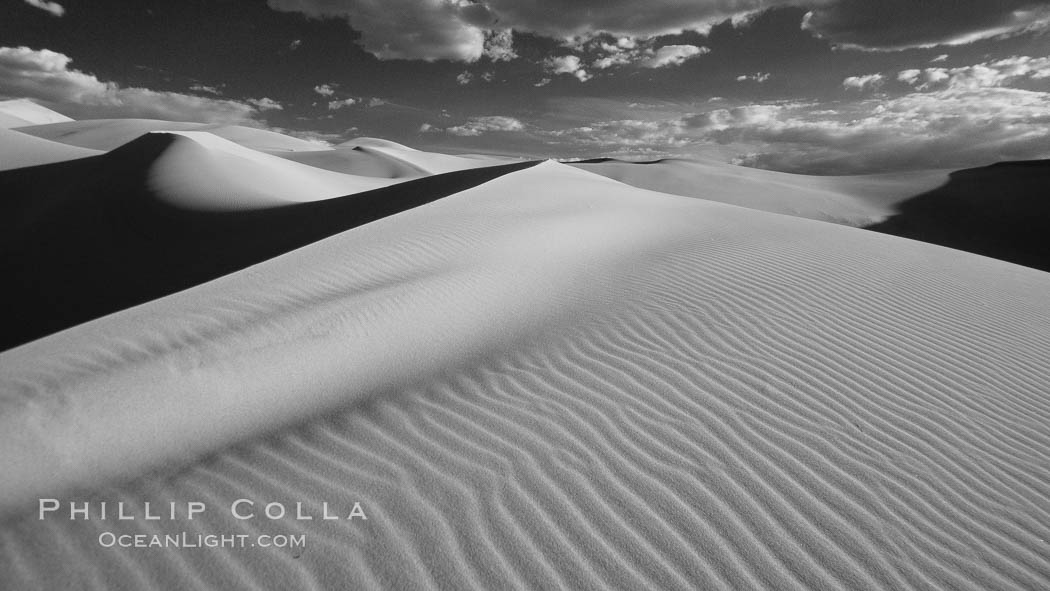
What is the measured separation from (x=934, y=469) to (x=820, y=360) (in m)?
1.19

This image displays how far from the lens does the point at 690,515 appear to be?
7.81ft

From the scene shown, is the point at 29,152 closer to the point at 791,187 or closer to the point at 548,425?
the point at 548,425

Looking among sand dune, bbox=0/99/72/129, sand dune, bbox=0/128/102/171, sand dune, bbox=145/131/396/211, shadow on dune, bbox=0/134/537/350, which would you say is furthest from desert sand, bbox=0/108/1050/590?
sand dune, bbox=0/99/72/129

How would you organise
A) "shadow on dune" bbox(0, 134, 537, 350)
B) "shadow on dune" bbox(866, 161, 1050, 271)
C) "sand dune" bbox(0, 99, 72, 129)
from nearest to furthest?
"shadow on dune" bbox(0, 134, 537, 350) < "shadow on dune" bbox(866, 161, 1050, 271) < "sand dune" bbox(0, 99, 72, 129)

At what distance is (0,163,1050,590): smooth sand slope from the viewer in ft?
7.09

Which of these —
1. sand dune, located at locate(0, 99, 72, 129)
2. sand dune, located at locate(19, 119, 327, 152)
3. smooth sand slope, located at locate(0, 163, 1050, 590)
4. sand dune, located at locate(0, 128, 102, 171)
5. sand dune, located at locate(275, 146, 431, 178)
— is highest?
sand dune, located at locate(0, 99, 72, 129)

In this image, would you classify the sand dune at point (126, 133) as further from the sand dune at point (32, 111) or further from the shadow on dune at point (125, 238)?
the sand dune at point (32, 111)

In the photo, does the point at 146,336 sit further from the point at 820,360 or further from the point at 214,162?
the point at 214,162

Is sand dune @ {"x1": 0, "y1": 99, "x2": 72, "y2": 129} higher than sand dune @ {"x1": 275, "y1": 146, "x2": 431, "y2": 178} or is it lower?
higher

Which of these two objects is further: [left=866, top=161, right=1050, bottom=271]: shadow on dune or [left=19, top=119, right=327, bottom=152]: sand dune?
[left=19, top=119, right=327, bottom=152]: sand dune

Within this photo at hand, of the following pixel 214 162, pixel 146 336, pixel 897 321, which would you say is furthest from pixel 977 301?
pixel 214 162

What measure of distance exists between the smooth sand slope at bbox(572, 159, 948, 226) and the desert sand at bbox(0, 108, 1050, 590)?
25519 millimetres

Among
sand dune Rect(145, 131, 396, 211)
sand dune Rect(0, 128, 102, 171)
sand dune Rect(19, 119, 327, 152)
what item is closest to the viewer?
sand dune Rect(145, 131, 396, 211)

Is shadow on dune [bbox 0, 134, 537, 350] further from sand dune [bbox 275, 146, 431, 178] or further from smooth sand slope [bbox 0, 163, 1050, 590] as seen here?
sand dune [bbox 275, 146, 431, 178]
